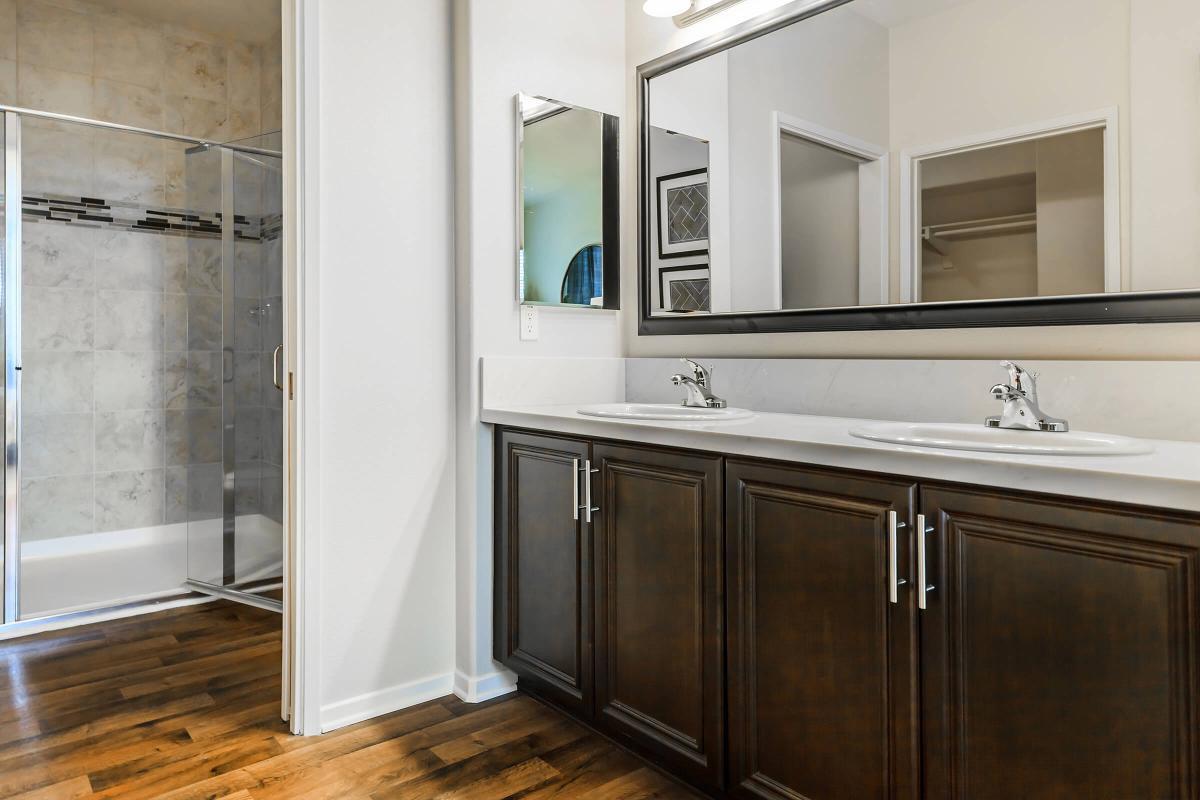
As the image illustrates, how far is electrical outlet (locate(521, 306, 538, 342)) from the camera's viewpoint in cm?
226

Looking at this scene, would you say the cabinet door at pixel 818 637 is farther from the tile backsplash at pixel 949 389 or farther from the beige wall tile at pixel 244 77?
the beige wall tile at pixel 244 77

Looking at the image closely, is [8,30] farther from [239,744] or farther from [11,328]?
[239,744]

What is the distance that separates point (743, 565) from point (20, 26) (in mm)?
3864

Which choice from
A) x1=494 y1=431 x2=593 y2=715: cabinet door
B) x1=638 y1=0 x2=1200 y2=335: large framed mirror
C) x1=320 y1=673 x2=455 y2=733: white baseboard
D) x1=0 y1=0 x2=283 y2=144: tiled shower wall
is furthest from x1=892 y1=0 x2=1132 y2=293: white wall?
x1=0 y1=0 x2=283 y2=144: tiled shower wall

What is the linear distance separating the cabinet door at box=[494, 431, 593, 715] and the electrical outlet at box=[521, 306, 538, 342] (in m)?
0.32

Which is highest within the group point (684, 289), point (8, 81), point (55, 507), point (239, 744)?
point (8, 81)

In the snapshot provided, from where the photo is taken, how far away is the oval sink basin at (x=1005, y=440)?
45.9 inches

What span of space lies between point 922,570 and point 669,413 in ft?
3.38

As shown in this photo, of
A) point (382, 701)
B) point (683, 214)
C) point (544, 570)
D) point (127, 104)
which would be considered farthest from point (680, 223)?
point (127, 104)

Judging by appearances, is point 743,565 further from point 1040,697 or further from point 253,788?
point 253,788

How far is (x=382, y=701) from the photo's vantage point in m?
2.09

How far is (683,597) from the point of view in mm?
1596

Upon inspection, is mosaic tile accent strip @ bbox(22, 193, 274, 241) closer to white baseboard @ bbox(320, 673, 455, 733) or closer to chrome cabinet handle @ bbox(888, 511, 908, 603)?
white baseboard @ bbox(320, 673, 455, 733)


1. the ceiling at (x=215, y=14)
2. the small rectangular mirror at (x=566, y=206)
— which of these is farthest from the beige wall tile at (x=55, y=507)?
the small rectangular mirror at (x=566, y=206)
